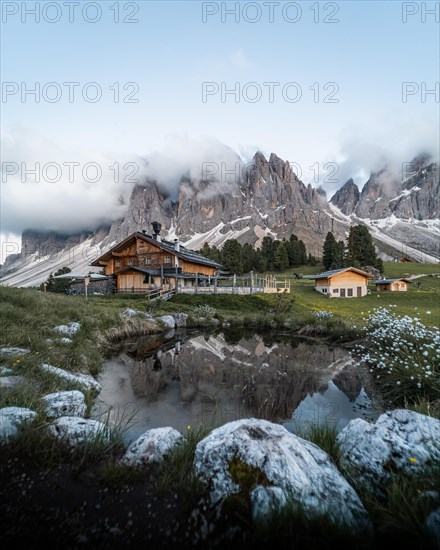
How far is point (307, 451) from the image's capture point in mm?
3578

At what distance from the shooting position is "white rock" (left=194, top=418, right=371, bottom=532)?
8.84 feet

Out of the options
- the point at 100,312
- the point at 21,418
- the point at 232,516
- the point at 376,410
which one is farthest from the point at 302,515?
the point at 100,312

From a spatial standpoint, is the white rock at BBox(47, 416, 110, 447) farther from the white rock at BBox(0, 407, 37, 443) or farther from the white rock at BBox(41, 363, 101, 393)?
the white rock at BBox(41, 363, 101, 393)

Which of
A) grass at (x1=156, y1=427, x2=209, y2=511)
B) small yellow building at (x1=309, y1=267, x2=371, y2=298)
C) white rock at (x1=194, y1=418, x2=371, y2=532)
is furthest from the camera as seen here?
small yellow building at (x1=309, y1=267, x2=371, y2=298)

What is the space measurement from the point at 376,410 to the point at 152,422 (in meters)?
5.97

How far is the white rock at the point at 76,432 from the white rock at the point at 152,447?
49 centimetres

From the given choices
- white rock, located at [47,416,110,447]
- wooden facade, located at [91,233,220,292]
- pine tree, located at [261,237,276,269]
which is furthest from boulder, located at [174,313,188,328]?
pine tree, located at [261,237,276,269]

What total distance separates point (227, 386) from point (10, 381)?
239 inches

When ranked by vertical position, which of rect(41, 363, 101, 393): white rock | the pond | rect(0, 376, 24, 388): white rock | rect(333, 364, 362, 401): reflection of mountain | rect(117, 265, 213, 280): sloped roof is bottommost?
rect(333, 364, 362, 401): reflection of mountain

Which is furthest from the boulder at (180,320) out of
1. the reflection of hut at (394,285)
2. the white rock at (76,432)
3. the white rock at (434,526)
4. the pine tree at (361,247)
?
the pine tree at (361,247)

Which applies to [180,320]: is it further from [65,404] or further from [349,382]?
[65,404]

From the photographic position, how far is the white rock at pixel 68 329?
11.1 metres

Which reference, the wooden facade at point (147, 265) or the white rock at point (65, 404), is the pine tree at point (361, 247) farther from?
the white rock at point (65, 404)

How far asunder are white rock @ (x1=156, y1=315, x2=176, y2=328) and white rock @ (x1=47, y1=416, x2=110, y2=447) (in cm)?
1504
